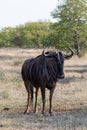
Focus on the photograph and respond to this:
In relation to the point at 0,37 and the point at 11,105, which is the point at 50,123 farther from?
the point at 0,37

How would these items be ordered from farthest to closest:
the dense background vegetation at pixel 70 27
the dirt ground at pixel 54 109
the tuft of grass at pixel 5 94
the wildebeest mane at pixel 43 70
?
the dense background vegetation at pixel 70 27
the tuft of grass at pixel 5 94
the wildebeest mane at pixel 43 70
the dirt ground at pixel 54 109

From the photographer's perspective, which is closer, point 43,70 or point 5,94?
point 43,70

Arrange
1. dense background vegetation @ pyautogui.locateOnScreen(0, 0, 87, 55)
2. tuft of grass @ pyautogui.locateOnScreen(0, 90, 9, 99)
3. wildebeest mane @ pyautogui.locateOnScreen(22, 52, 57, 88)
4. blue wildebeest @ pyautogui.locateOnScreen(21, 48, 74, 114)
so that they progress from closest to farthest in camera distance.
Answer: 1. blue wildebeest @ pyautogui.locateOnScreen(21, 48, 74, 114)
2. wildebeest mane @ pyautogui.locateOnScreen(22, 52, 57, 88)
3. tuft of grass @ pyautogui.locateOnScreen(0, 90, 9, 99)
4. dense background vegetation @ pyautogui.locateOnScreen(0, 0, 87, 55)

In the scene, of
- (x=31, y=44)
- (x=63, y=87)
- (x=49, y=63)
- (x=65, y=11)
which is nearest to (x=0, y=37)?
(x=31, y=44)

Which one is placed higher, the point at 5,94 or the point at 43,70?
the point at 43,70

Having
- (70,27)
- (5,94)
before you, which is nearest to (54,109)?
(5,94)

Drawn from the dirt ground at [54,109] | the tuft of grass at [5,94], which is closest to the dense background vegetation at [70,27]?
the dirt ground at [54,109]

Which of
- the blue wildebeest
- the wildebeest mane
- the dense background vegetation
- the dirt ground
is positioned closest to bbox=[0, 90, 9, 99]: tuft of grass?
the dirt ground

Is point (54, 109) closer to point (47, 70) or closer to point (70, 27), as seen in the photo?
point (47, 70)

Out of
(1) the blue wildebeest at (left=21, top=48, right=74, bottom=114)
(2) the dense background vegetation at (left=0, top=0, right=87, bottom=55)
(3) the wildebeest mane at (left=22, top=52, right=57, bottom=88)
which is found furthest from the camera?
(2) the dense background vegetation at (left=0, top=0, right=87, bottom=55)

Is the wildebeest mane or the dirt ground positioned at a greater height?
the wildebeest mane

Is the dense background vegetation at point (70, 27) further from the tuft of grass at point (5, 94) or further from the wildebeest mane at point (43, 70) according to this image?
the wildebeest mane at point (43, 70)

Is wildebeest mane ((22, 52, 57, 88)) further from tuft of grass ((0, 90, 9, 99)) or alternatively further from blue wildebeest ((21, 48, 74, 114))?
tuft of grass ((0, 90, 9, 99))

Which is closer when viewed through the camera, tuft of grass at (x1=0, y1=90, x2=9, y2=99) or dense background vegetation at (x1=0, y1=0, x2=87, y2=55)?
tuft of grass at (x1=0, y1=90, x2=9, y2=99)
